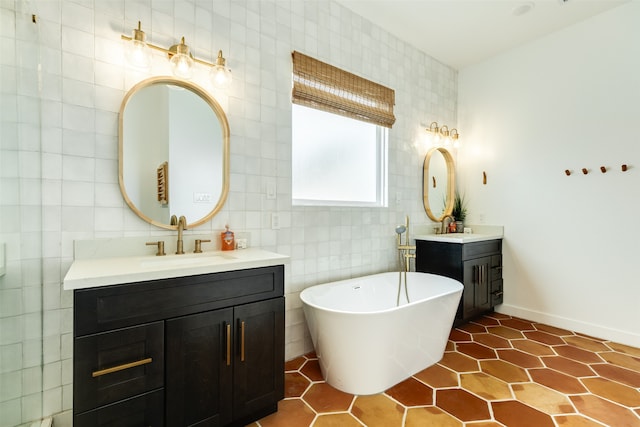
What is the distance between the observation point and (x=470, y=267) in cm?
304

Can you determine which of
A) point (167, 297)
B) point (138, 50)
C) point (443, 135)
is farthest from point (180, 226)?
point (443, 135)

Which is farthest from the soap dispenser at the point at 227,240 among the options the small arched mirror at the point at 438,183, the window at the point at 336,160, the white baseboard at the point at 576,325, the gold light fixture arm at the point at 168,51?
the white baseboard at the point at 576,325

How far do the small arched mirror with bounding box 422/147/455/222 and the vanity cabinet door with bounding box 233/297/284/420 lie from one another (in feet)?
7.66

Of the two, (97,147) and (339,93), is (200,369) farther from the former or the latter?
(339,93)

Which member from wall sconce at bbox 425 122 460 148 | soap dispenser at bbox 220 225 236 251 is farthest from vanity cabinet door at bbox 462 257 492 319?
soap dispenser at bbox 220 225 236 251

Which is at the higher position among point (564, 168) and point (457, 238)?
point (564, 168)

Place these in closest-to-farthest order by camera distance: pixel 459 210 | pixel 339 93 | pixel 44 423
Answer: pixel 44 423 < pixel 339 93 < pixel 459 210

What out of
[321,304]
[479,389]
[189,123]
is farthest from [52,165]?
[479,389]

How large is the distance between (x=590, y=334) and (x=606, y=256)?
0.73m

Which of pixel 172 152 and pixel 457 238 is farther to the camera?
pixel 457 238

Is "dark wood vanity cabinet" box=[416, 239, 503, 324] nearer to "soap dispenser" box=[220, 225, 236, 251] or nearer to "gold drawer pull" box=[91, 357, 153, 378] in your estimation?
"soap dispenser" box=[220, 225, 236, 251]

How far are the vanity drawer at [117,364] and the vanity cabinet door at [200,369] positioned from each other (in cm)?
6

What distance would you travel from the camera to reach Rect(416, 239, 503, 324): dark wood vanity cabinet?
2967mm

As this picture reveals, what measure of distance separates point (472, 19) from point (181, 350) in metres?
3.42
